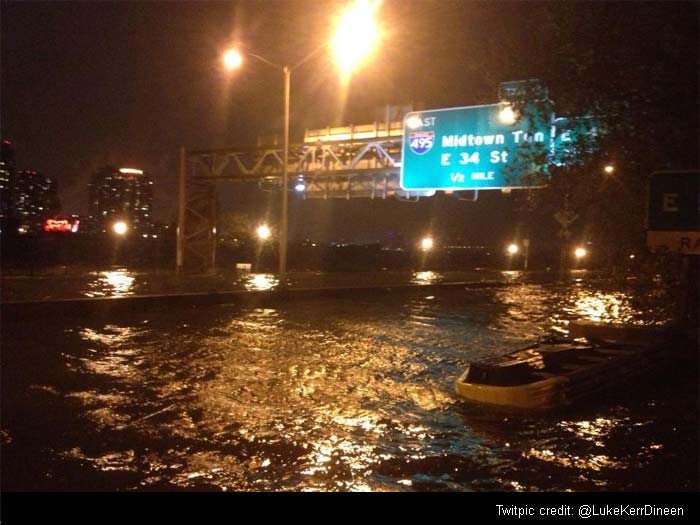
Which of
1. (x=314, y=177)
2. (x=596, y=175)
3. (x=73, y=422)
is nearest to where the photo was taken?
(x=73, y=422)

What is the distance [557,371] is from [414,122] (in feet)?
47.8

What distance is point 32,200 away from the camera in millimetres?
103750

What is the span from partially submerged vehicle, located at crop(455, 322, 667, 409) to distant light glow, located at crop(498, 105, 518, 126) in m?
3.08

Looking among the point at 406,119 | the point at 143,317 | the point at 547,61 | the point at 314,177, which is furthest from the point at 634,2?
the point at 314,177

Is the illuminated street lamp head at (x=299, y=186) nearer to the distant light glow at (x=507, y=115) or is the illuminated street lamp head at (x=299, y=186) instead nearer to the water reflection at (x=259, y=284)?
the water reflection at (x=259, y=284)

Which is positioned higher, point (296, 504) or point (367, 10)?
point (367, 10)

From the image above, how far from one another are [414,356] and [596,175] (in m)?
5.36

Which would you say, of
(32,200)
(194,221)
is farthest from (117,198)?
(194,221)

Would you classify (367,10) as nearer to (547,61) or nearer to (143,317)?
(143,317)

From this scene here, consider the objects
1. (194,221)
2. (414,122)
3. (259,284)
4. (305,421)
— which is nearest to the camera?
(305,421)

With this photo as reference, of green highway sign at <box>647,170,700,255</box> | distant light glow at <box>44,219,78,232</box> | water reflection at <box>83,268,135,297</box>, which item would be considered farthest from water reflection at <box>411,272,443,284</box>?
distant light glow at <box>44,219,78,232</box>

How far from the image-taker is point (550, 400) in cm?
878

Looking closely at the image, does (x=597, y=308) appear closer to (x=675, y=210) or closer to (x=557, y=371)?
(x=557, y=371)

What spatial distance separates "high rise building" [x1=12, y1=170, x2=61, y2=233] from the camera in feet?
309
